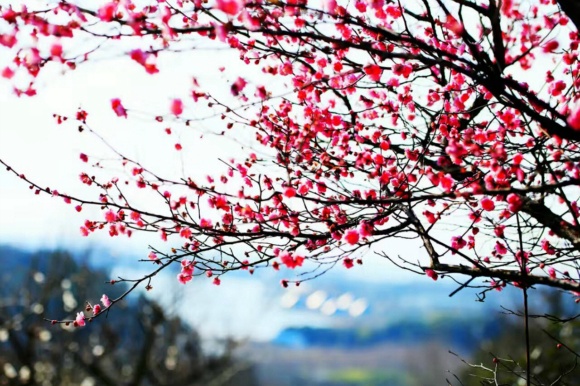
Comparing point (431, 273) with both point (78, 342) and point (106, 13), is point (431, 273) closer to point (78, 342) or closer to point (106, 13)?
point (106, 13)

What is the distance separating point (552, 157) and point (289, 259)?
220 centimetres

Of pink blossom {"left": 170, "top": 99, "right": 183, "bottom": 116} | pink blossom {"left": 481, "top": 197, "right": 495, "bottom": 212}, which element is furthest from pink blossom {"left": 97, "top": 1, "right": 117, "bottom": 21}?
pink blossom {"left": 481, "top": 197, "right": 495, "bottom": 212}

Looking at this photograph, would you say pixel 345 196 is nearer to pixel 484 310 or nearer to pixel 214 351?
pixel 214 351

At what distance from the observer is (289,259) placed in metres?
4.05

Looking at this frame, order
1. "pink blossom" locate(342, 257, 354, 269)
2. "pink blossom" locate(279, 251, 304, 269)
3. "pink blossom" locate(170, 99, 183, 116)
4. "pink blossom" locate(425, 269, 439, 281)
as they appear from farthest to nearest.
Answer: "pink blossom" locate(342, 257, 354, 269) < "pink blossom" locate(425, 269, 439, 281) < "pink blossom" locate(279, 251, 304, 269) < "pink blossom" locate(170, 99, 183, 116)

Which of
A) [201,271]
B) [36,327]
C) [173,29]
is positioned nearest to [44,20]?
[173,29]

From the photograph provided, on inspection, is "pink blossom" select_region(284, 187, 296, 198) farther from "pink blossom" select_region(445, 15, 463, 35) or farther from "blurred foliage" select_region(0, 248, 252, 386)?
"blurred foliage" select_region(0, 248, 252, 386)

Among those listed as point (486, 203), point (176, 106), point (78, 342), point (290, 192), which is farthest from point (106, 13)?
point (78, 342)

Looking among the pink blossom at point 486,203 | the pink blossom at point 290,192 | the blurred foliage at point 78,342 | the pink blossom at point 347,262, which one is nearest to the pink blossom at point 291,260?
the pink blossom at point 290,192

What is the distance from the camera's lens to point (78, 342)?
2123 cm

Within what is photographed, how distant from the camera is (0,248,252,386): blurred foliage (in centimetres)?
1667

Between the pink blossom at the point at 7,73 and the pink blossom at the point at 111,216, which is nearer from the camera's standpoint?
the pink blossom at the point at 7,73

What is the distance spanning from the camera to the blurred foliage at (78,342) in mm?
16672

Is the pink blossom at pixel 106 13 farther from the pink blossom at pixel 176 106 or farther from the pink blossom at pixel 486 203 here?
the pink blossom at pixel 486 203
